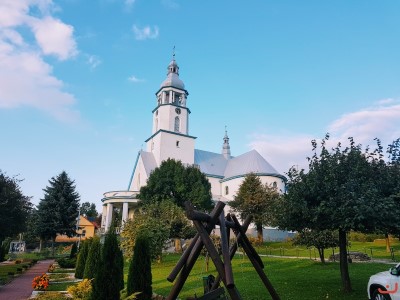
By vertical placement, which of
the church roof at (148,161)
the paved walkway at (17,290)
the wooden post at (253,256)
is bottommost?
the paved walkway at (17,290)

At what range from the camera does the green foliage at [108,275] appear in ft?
35.0

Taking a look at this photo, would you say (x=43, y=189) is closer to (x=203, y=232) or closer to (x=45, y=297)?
(x=45, y=297)

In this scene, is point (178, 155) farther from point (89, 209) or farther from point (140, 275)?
point (89, 209)

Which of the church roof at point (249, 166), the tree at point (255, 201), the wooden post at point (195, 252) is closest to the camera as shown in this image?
the wooden post at point (195, 252)

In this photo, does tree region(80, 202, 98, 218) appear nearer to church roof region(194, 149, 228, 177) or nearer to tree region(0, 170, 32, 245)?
church roof region(194, 149, 228, 177)

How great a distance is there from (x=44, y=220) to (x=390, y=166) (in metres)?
41.3

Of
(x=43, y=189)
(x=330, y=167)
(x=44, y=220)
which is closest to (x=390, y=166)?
(x=330, y=167)

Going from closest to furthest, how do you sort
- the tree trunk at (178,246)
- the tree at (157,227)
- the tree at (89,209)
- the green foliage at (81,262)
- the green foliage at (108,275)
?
1. the green foliage at (108,275)
2. the green foliage at (81,262)
3. the tree at (157,227)
4. the tree trunk at (178,246)
5. the tree at (89,209)

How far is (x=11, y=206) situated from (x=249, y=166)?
38.9 metres

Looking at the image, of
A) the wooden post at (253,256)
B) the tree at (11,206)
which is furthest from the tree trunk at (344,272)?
the tree at (11,206)

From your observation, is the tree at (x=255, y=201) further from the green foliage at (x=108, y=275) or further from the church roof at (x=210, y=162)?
the green foliage at (x=108, y=275)

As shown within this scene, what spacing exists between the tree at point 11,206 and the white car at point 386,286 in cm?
2076

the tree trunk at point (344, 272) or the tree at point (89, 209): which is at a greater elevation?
the tree at point (89, 209)

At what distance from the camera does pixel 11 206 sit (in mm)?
24781
